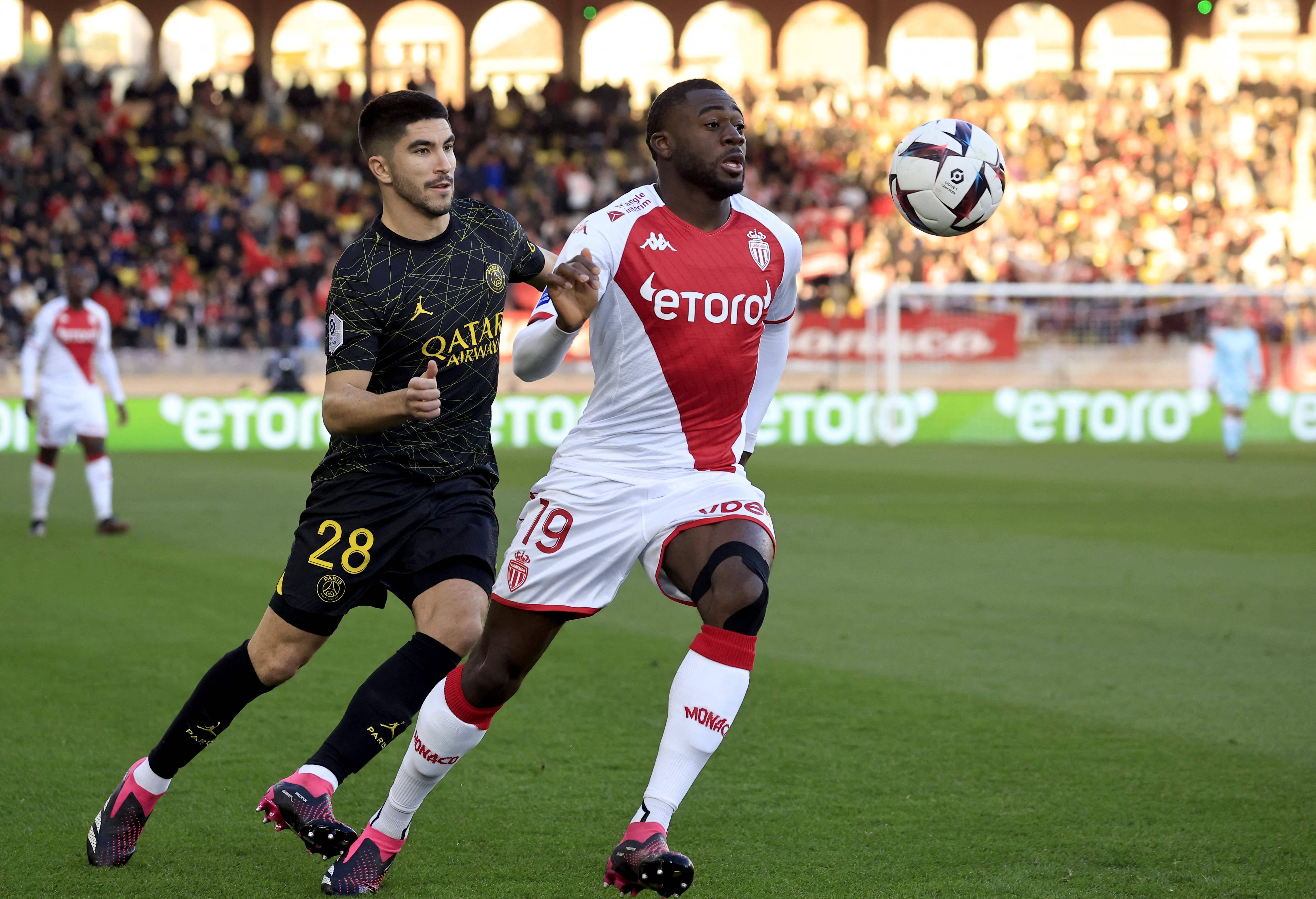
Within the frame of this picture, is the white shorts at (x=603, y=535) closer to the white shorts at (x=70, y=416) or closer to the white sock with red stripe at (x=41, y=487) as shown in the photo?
the white shorts at (x=70, y=416)

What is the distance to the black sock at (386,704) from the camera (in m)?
3.71

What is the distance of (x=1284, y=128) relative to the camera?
33.0 metres

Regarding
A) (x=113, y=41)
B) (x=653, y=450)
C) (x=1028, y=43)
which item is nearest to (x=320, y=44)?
(x=113, y=41)

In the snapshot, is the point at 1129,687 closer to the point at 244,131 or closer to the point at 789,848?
the point at 789,848

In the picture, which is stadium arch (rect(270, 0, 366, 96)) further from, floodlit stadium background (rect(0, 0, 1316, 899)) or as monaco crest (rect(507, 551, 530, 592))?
as monaco crest (rect(507, 551, 530, 592))

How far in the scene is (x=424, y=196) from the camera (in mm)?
3795

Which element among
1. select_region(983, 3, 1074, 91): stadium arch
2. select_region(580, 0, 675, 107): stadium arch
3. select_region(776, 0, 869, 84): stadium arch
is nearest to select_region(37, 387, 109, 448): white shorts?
select_region(580, 0, 675, 107): stadium arch

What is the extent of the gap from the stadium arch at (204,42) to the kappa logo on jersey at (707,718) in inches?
1283

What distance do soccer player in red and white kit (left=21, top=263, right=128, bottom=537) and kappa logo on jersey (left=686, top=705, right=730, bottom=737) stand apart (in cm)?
868

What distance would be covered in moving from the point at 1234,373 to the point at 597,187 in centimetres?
1402

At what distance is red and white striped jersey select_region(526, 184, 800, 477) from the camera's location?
3.73 meters

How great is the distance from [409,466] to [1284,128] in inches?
1300

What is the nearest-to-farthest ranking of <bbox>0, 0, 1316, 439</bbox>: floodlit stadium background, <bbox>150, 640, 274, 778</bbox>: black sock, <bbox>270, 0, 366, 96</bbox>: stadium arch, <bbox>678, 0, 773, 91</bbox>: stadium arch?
<bbox>150, 640, 274, 778</bbox>: black sock < <bbox>0, 0, 1316, 439</bbox>: floodlit stadium background < <bbox>270, 0, 366, 96</bbox>: stadium arch < <bbox>678, 0, 773, 91</bbox>: stadium arch

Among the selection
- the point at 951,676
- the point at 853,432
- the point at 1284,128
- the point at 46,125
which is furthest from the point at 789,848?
the point at 1284,128
